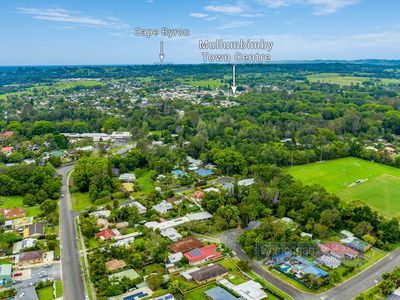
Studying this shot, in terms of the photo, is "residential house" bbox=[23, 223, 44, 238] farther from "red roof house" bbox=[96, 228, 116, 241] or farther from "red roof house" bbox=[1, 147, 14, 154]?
"red roof house" bbox=[1, 147, 14, 154]

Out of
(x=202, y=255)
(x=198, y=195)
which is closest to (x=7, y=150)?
(x=198, y=195)

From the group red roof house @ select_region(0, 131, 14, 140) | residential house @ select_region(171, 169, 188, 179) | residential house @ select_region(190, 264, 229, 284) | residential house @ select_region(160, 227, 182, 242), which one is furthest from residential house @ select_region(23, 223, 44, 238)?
red roof house @ select_region(0, 131, 14, 140)

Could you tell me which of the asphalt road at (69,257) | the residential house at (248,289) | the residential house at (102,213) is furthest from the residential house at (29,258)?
the residential house at (248,289)

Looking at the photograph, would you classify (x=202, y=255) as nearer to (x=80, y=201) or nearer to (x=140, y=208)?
(x=140, y=208)

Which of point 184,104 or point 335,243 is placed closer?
point 335,243

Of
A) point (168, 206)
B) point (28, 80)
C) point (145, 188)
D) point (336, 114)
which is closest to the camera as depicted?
point (168, 206)

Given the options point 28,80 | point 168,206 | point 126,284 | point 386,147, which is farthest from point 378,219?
point 28,80

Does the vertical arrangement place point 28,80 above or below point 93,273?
above

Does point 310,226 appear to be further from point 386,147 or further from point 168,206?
point 386,147
